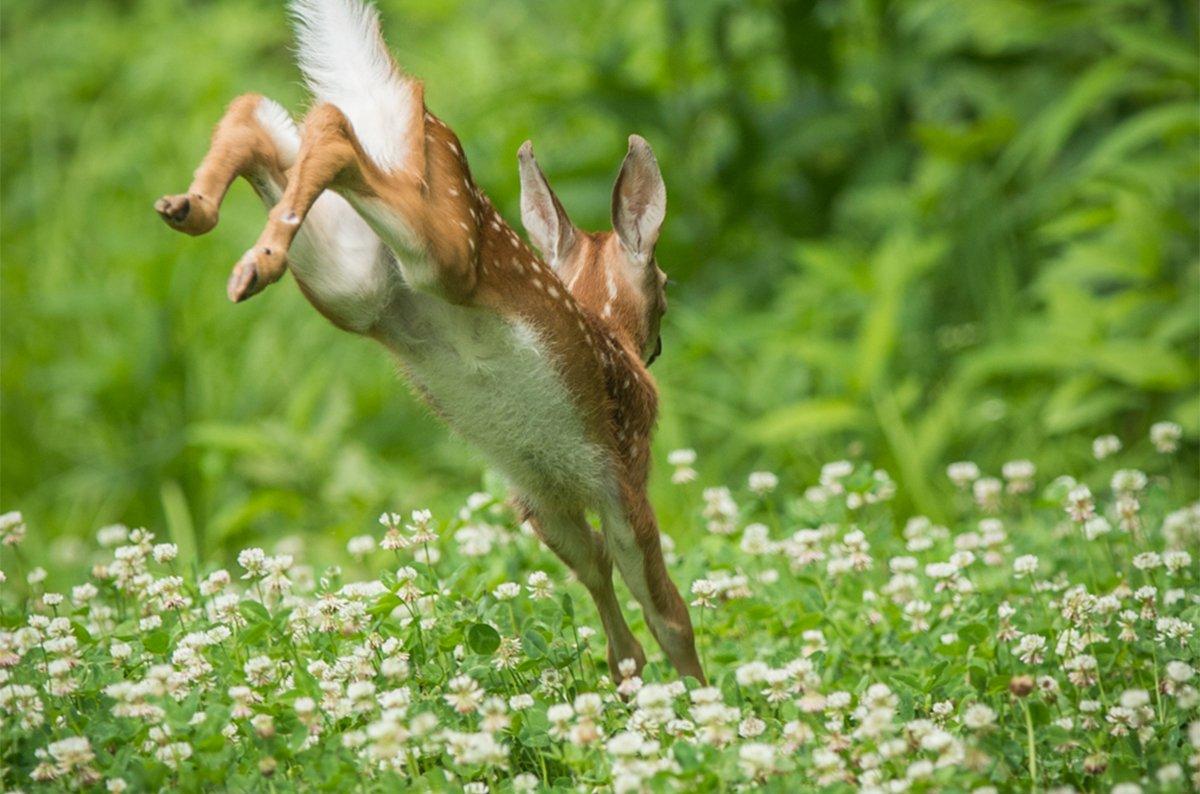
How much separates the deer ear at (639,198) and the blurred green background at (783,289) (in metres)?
1.90

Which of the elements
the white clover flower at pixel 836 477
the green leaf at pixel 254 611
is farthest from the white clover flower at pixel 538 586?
the white clover flower at pixel 836 477

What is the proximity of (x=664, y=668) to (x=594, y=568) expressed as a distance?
324 millimetres

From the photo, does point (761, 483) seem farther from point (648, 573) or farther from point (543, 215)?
point (543, 215)

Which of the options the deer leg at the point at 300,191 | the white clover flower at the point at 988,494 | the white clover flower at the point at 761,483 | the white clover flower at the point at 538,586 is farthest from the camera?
the white clover flower at the point at 988,494

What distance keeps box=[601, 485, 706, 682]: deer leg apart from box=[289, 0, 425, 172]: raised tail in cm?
95

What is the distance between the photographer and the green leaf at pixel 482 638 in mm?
3311

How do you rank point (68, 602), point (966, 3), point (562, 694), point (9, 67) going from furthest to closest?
1. point (9, 67)
2. point (966, 3)
3. point (68, 602)
4. point (562, 694)

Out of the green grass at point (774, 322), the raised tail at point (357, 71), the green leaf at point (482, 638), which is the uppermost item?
the green grass at point (774, 322)

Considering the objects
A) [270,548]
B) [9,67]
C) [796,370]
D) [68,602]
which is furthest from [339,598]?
[9,67]

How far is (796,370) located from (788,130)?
1.06m

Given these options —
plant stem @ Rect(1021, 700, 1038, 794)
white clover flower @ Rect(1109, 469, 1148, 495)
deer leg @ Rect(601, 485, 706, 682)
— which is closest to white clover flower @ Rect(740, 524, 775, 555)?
deer leg @ Rect(601, 485, 706, 682)

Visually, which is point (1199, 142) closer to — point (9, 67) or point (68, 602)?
point (68, 602)

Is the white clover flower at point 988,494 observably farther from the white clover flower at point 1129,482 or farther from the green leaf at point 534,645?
the green leaf at point 534,645

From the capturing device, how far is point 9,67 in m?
9.59
